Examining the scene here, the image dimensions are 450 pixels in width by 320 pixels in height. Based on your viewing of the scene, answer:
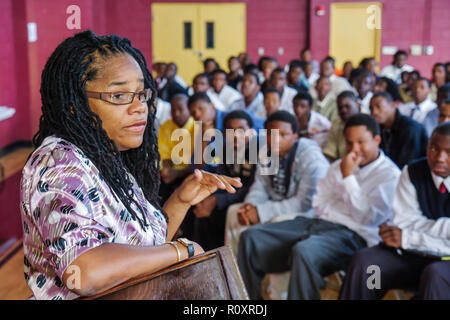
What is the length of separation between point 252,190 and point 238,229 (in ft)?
0.94

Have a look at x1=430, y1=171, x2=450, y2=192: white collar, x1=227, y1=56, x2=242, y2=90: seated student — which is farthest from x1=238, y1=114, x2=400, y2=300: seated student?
x1=227, y1=56, x2=242, y2=90: seated student

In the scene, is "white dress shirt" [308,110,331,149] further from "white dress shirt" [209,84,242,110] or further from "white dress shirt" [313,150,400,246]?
"white dress shirt" [313,150,400,246]

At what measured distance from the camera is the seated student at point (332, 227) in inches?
94.8

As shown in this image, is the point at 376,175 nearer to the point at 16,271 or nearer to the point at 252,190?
the point at 252,190

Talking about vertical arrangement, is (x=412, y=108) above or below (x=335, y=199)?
above

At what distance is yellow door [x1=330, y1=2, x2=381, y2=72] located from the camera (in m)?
10.0

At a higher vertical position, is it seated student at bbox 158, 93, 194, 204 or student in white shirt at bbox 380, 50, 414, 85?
student in white shirt at bbox 380, 50, 414, 85

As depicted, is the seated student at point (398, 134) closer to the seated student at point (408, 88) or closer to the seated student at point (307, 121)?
the seated student at point (307, 121)

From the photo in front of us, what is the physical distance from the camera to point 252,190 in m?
3.09

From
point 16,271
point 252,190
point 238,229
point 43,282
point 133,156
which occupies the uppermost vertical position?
point 133,156

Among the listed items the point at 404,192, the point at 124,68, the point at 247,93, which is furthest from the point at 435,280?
the point at 247,93

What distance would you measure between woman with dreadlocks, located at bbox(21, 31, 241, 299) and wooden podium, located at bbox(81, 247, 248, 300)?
38 millimetres

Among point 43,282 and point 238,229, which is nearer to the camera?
point 43,282

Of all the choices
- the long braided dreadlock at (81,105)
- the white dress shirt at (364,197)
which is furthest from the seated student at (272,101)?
the long braided dreadlock at (81,105)
